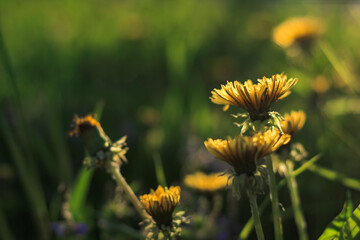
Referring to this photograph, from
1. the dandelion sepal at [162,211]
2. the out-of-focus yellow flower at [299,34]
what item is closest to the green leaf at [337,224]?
the dandelion sepal at [162,211]

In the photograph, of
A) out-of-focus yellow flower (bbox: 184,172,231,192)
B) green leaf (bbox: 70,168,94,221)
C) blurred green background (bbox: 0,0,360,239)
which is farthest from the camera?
blurred green background (bbox: 0,0,360,239)

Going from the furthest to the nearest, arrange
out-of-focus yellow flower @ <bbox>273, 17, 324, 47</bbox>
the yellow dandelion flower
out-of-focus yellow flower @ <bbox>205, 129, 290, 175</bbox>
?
1. out-of-focus yellow flower @ <bbox>273, 17, 324, 47</bbox>
2. the yellow dandelion flower
3. out-of-focus yellow flower @ <bbox>205, 129, 290, 175</bbox>

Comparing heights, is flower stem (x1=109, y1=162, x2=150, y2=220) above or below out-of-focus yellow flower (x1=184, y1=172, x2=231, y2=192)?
below

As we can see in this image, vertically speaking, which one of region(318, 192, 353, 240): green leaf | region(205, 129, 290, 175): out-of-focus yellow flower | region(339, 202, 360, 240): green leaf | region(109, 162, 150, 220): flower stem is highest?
region(109, 162, 150, 220): flower stem

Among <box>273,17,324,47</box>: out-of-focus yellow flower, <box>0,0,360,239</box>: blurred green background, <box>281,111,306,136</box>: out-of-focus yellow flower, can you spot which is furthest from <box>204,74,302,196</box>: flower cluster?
<box>273,17,324,47</box>: out-of-focus yellow flower

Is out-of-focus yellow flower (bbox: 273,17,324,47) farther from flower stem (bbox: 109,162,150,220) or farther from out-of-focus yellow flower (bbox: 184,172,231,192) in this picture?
flower stem (bbox: 109,162,150,220)

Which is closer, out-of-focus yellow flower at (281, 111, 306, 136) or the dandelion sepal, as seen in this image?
the dandelion sepal
